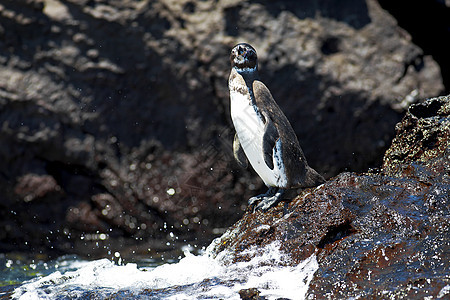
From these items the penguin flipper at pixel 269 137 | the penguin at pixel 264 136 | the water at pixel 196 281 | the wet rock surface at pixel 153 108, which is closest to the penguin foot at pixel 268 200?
the penguin at pixel 264 136

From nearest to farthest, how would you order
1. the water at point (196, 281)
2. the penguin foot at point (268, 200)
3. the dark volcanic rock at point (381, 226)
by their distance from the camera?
the dark volcanic rock at point (381, 226) < the water at point (196, 281) < the penguin foot at point (268, 200)

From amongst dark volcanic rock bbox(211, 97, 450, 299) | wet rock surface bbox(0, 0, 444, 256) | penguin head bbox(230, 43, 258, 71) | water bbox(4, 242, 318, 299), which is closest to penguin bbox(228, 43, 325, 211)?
penguin head bbox(230, 43, 258, 71)

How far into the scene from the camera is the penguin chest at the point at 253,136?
417 centimetres

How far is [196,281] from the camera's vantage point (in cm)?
328

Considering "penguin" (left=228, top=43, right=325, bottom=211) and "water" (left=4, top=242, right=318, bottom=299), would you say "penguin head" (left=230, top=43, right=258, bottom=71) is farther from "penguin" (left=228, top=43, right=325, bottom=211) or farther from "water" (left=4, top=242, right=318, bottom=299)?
"water" (left=4, top=242, right=318, bottom=299)

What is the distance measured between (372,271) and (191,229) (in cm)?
445

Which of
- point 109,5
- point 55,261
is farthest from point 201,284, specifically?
point 109,5

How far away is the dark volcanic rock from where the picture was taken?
2766mm

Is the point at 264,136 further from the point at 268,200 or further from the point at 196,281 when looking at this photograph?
the point at 196,281

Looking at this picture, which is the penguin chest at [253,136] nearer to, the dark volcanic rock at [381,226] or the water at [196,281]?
the dark volcanic rock at [381,226]

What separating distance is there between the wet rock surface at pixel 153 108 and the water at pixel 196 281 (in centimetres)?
328

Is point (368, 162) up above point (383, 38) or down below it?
below

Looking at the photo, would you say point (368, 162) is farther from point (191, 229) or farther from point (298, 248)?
point (298, 248)

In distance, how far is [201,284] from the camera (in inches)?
126
